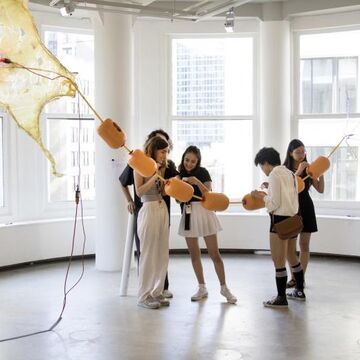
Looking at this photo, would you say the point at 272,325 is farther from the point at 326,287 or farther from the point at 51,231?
the point at 51,231

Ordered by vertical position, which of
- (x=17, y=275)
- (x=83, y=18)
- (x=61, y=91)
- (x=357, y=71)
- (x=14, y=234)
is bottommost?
(x=17, y=275)

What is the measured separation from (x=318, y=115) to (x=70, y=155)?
310cm

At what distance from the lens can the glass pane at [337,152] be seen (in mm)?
6809

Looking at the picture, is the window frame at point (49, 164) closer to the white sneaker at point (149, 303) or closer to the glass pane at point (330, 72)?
the white sneaker at point (149, 303)

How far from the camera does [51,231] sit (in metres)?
6.48

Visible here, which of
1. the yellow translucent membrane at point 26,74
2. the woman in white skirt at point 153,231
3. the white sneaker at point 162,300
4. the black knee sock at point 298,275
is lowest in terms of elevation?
the white sneaker at point 162,300

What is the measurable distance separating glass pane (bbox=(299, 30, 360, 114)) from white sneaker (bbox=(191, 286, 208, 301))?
3191 mm

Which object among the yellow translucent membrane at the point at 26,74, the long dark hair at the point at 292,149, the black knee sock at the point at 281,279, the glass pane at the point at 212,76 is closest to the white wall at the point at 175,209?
the glass pane at the point at 212,76

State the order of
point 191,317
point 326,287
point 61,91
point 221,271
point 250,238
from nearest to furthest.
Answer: point 61,91 → point 191,317 → point 221,271 → point 326,287 → point 250,238

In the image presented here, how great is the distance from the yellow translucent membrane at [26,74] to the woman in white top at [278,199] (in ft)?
5.46

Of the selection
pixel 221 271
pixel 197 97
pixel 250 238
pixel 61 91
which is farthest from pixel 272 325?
pixel 197 97

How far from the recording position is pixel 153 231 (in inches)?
176

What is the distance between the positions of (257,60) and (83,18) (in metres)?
2.22

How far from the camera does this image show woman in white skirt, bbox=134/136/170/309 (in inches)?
174
